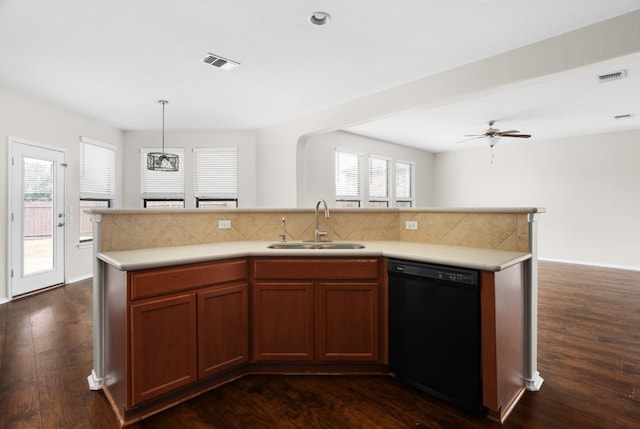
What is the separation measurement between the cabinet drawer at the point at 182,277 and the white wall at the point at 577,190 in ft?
24.6

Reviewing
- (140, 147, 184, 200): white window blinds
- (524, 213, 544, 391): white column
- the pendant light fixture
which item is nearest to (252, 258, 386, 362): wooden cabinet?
(524, 213, 544, 391): white column

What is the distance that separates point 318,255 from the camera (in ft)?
7.79

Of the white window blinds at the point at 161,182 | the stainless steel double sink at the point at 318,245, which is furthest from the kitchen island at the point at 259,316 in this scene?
the white window blinds at the point at 161,182

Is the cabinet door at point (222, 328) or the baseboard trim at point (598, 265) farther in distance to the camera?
the baseboard trim at point (598, 265)

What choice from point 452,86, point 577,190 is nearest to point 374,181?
point 577,190

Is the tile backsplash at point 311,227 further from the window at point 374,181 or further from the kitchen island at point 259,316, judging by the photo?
the window at point 374,181

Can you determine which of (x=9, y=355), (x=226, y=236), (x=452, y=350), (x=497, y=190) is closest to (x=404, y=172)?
(x=497, y=190)

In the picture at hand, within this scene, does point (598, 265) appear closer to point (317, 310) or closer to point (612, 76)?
point (612, 76)

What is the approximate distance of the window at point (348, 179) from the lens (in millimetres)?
7105

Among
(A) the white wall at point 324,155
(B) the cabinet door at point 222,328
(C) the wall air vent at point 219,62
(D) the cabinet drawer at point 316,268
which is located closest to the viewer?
(B) the cabinet door at point 222,328

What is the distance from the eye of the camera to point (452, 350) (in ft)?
6.65

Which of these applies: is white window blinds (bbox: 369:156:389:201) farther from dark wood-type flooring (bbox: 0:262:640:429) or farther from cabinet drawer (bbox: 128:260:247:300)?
cabinet drawer (bbox: 128:260:247:300)

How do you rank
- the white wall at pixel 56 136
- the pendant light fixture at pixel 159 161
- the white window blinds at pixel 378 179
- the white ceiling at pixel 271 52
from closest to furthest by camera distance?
the white ceiling at pixel 271 52 → the white wall at pixel 56 136 → the pendant light fixture at pixel 159 161 → the white window blinds at pixel 378 179

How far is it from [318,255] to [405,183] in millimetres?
6923
